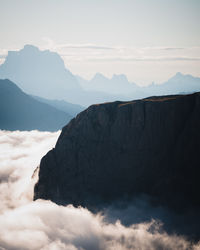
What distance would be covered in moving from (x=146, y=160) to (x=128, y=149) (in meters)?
10.4

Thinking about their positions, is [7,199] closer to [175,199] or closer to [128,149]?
[128,149]

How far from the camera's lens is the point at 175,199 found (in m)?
116

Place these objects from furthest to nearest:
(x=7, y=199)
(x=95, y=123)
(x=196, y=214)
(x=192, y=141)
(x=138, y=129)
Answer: (x=7, y=199)
(x=95, y=123)
(x=138, y=129)
(x=192, y=141)
(x=196, y=214)

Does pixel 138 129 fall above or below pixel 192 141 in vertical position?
above

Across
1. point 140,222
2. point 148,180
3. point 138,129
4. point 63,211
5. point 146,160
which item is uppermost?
point 138,129

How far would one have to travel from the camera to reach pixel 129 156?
128m

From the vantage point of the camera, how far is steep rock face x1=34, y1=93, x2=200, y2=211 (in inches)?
4601

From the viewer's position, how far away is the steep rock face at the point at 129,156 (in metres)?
117

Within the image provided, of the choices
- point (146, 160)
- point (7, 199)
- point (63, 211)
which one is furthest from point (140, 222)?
point (7, 199)

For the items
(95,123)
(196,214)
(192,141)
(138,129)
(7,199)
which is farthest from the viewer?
(7,199)

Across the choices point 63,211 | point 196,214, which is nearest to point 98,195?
point 63,211

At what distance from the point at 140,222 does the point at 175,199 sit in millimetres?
19762

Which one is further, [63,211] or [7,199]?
[7,199]

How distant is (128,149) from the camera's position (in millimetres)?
128125
